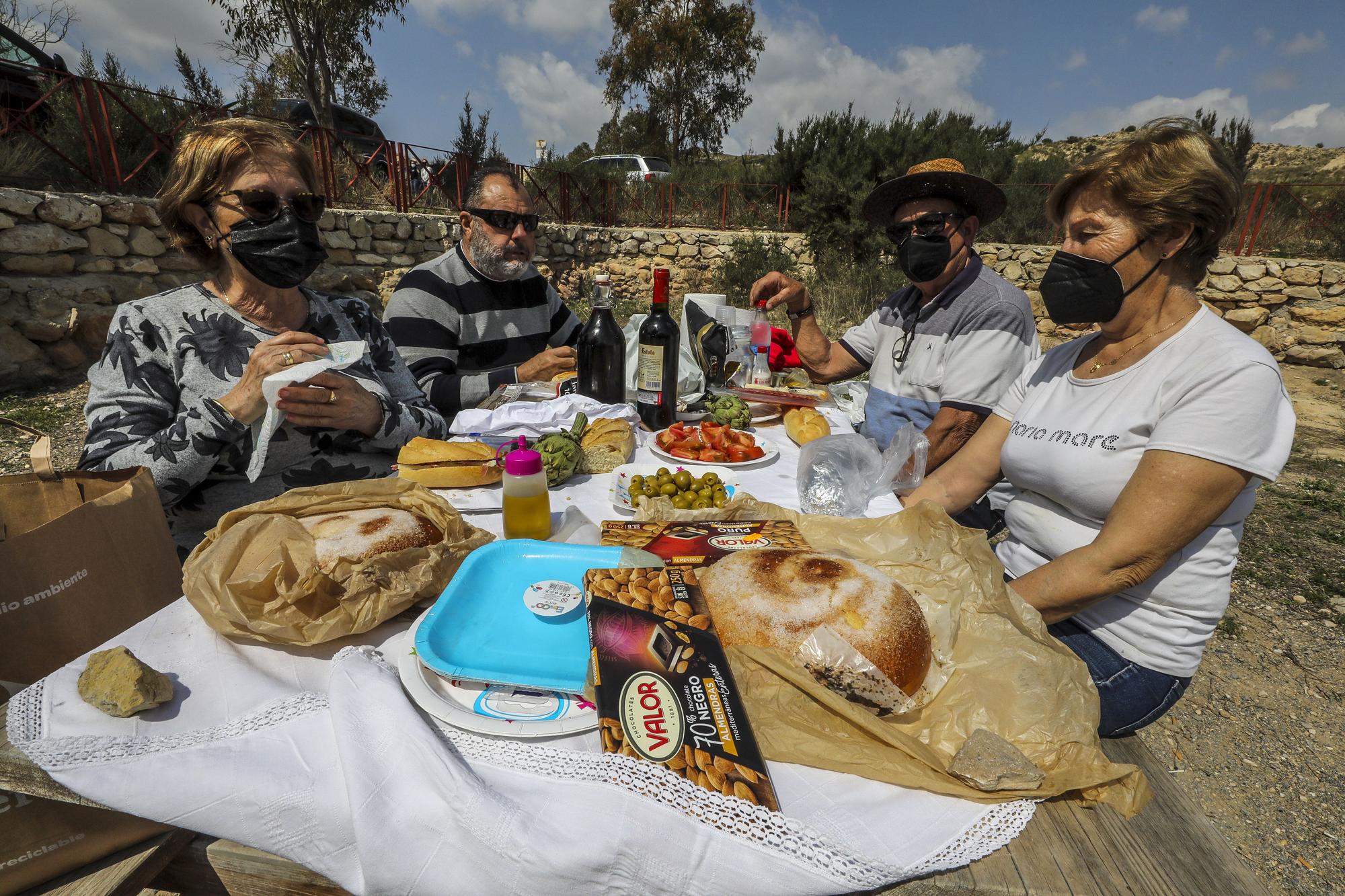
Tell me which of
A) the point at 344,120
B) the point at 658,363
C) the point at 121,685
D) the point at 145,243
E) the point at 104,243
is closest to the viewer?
the point at 121,685

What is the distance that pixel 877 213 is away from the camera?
3227 millimetres

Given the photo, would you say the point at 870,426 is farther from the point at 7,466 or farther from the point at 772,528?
the point at 7,466

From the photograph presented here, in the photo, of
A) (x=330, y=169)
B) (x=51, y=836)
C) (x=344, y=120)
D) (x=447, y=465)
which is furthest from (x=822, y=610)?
(x=344, y=120)

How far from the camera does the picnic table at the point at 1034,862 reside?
843mm

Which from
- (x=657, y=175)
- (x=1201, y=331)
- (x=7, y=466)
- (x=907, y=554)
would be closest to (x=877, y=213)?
(x=1201, y=331)

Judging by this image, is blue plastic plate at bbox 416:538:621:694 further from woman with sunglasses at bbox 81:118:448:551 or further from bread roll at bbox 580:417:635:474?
woman with sunglasses at bbox 81:118:448:551

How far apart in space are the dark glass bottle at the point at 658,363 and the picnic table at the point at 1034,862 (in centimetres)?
177

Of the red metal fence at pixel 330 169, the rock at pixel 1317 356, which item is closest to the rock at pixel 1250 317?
the rock at pixel 1317 356

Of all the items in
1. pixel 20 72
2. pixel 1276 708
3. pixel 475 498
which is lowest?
pixel 1276 708

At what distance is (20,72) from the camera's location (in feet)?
23.8

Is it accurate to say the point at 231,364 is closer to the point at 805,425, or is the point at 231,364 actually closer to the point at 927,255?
the point at 805,425

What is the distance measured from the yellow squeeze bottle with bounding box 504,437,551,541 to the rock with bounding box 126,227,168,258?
25.6ft

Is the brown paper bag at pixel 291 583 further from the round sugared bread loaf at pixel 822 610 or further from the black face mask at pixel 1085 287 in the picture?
the black face mask at pixel 1085 287

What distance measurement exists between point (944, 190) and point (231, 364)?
3.05 metres
